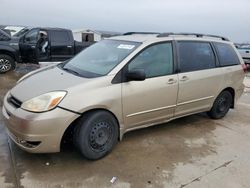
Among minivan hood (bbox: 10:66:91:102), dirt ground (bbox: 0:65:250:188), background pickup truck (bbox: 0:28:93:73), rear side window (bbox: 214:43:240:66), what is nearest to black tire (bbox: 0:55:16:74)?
background pickup truck (bbox: 0:28:93:73)

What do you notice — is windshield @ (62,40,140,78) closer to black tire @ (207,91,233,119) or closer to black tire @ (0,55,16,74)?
black tire @ (207,91,233,119)

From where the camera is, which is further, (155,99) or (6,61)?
(6,61)

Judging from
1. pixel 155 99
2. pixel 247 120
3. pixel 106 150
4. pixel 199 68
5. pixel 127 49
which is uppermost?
pixel 127 49

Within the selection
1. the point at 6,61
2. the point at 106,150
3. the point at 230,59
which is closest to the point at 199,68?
the point at 230,59

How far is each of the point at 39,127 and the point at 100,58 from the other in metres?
1.49

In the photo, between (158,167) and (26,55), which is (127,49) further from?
(26,55)

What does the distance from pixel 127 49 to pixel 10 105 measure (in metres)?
1.74

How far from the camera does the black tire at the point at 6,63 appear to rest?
906 cm

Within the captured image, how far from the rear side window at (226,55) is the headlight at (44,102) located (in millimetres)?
3158

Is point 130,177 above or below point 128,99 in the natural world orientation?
below

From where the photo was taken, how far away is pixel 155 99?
13.3 ft

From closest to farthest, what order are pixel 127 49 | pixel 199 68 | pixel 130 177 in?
pixel 130 177
pixel 127 49
pixel 199 68

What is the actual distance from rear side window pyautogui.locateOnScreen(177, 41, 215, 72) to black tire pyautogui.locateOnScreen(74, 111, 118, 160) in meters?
1.55

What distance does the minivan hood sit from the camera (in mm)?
3367
